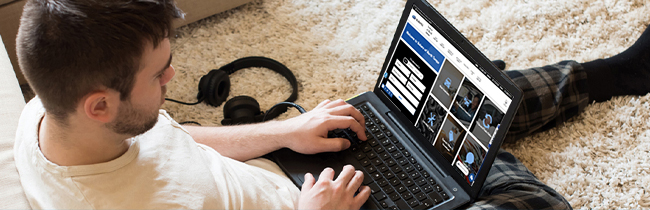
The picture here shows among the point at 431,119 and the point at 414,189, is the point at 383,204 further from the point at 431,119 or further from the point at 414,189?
the point at 431,119

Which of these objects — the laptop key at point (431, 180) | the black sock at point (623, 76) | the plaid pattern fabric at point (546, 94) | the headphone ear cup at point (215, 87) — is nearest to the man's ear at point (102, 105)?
the laptop key at point (431, 180)

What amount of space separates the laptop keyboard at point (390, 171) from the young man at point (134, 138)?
1.3 inches

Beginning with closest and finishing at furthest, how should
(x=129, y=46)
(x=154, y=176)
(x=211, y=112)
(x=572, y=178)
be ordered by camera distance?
1. (x=129, y=46)
2. (x=154, y=176)
3. (x=572, y=178)
4. (x=211, y=112)

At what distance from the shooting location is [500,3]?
170 centimetres

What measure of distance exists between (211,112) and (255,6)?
0.51 metres

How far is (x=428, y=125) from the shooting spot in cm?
101

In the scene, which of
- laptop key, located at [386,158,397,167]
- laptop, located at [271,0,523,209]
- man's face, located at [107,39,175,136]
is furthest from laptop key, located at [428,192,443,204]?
man's face, located at [107,39,175,136]

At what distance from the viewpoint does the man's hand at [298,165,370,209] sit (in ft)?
2.95

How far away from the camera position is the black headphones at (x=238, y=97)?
1.31m

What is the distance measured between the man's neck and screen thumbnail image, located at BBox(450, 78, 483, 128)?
598 millimetres

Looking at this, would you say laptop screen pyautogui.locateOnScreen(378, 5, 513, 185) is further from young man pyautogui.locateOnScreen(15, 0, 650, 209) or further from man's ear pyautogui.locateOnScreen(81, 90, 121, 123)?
man's ear pyautogui.locateOnScreen(81, 90, 121, 123)

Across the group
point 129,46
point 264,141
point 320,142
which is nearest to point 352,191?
point 320,142

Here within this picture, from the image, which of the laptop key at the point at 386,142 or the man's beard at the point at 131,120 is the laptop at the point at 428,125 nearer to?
the laptop key at the point at 386,142

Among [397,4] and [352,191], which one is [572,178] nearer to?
[352,191]
